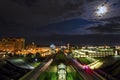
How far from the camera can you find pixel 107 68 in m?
86.5

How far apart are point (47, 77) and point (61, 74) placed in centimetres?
2746

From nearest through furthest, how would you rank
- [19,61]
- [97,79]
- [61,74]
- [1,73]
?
[61,74] < [97,79] < [1,73] < [19,61]

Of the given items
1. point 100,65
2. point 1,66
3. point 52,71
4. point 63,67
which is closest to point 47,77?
point 52,71

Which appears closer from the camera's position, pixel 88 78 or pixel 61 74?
pixel 61 74

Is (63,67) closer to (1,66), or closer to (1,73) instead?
(1,73)

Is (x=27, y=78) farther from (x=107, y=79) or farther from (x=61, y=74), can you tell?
(x=107, y=79)

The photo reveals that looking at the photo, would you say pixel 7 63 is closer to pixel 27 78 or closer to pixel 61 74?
pixel 27 78

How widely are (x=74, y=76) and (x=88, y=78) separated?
1827cm

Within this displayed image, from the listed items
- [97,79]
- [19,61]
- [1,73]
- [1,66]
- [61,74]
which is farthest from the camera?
[19,61]

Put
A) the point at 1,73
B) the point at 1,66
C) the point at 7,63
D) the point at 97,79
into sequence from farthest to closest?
the point at 7,63
the point at 1,66
the point at 1,73
the point at 97,79

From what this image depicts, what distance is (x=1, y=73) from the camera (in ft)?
242

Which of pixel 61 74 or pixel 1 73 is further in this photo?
pixel 1 73

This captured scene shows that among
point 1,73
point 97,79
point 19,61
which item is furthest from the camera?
point 19,61

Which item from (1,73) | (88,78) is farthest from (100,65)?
(1,73)
